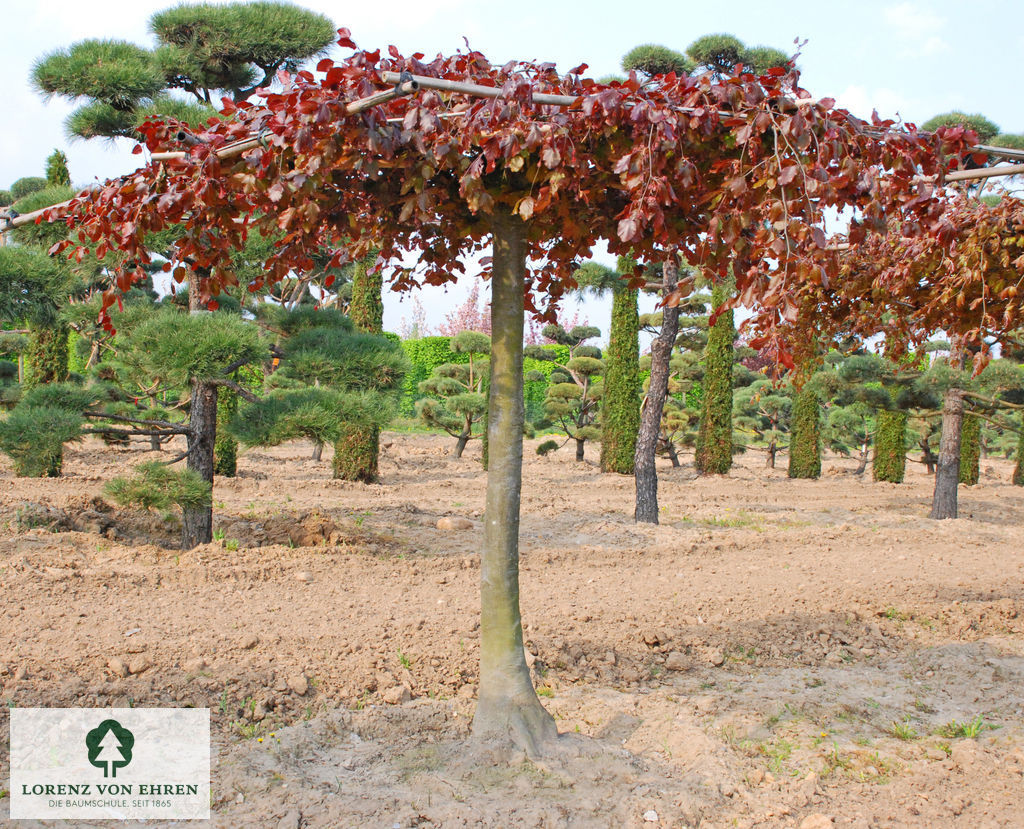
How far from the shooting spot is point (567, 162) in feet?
7.14

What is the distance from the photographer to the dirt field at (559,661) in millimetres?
2602

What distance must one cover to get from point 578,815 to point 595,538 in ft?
15.3

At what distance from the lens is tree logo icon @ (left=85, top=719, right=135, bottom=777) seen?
8.66ft

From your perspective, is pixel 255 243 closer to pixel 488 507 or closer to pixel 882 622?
pixel 488 507

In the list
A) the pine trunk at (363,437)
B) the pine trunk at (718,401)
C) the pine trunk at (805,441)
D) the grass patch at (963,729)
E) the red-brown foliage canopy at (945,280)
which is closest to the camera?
the grass patch at (963,729)

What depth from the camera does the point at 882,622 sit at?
479 cm

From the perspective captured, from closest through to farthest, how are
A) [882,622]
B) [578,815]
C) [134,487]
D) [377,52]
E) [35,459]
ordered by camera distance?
[377,52] → [578,815] → [882,622] → [134,487] → [35,459]

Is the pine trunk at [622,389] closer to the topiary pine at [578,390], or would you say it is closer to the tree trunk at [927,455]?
the topiary pine at [578,390]

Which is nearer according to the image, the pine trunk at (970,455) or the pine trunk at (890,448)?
the pine trunk at (890,448)

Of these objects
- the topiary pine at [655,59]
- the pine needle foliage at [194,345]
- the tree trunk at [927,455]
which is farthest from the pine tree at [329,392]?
the tree trunk at [927,455]

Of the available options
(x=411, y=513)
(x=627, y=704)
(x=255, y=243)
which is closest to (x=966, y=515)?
(x=411, y=513)

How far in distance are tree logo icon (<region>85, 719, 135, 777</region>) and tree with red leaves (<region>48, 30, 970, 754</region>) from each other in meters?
1.32

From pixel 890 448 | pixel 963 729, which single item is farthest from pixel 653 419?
pixel 890 448

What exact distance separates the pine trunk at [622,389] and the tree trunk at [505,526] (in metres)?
9.86
